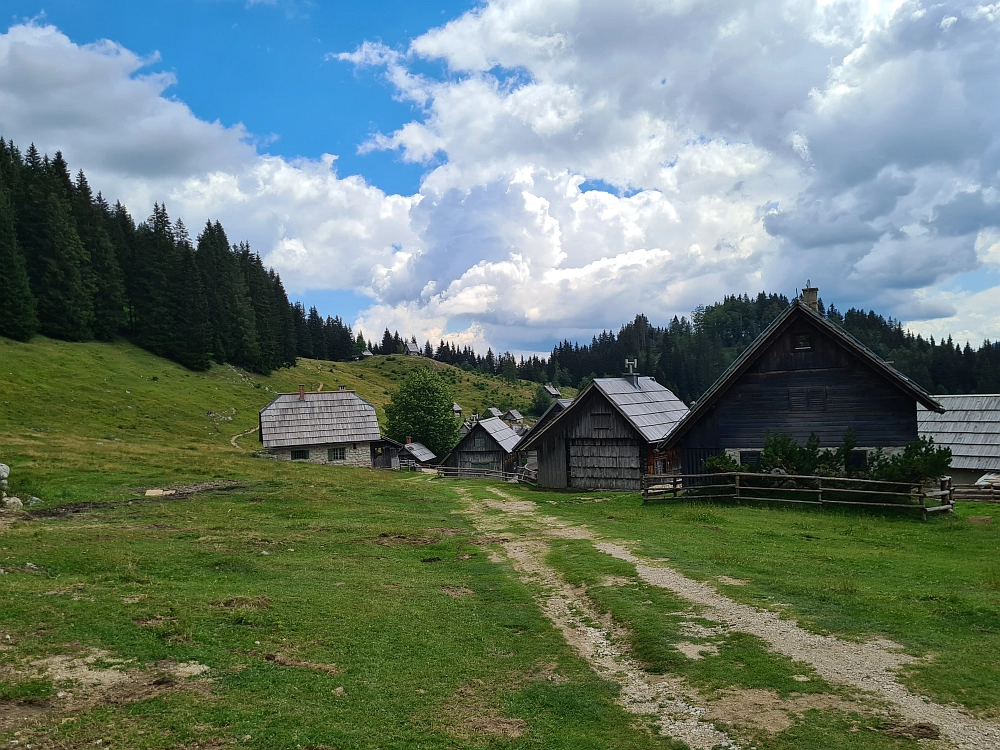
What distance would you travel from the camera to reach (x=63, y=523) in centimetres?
1862

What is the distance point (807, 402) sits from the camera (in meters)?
28.4

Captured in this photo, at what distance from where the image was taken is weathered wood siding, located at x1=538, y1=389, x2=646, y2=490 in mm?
36875

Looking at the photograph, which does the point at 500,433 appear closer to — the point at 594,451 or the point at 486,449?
the point at 486,449

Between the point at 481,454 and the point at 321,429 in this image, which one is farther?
the point at 481,454

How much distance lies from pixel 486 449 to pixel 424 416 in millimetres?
16307

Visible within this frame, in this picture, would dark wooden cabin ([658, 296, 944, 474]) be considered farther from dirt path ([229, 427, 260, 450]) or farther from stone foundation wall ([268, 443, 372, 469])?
dirt path ([229, 427, 260, 450])

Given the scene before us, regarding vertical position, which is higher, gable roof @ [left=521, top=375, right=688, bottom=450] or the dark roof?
gable roof @ [left=521, top=375, right=688, bottom=450]

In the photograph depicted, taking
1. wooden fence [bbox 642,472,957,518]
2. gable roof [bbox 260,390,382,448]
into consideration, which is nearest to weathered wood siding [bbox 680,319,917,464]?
wooden fence [bbox 642,472,957,518]

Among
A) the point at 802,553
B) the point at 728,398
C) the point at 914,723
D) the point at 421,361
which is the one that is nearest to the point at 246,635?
the point at 914,723

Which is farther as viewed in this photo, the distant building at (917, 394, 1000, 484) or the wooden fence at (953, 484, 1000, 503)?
the distant building at (917, 394, 1000, 484)

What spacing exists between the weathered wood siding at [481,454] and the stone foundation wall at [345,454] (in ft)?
33.3

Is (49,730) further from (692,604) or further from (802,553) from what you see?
(802,553)

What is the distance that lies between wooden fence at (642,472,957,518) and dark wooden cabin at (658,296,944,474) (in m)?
2.71

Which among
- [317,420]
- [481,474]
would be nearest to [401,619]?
[317,420]
